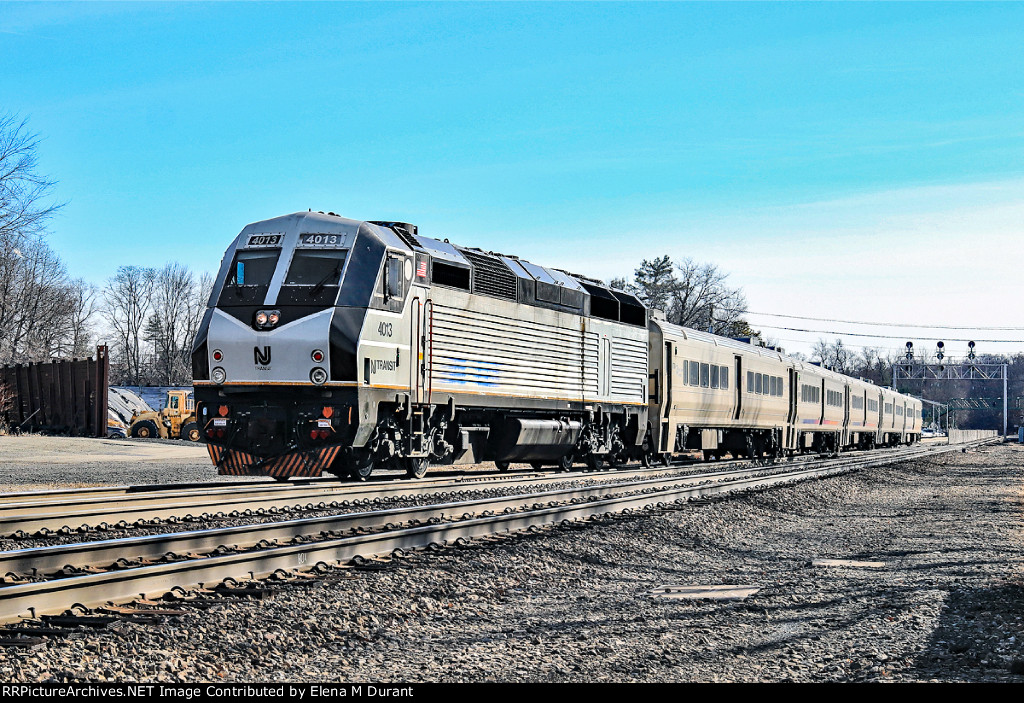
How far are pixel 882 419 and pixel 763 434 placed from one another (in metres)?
25.4

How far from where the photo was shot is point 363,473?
53.8 feet

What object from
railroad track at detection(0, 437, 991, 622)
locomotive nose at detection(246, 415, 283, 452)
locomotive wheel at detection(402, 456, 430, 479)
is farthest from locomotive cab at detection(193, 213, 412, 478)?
railroad track at detection(0, 437, 991, 622)

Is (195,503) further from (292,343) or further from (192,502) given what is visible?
(292,343)

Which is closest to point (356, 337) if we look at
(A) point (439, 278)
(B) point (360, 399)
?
(B) point (360, 399)

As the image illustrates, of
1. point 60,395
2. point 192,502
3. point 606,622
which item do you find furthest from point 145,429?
point 606,622

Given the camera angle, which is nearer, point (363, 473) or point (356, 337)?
point (356, 337)

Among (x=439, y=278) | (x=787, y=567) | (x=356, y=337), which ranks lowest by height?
(x=787, y=567)

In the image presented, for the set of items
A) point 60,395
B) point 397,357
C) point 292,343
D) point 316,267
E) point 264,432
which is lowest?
point 264,432

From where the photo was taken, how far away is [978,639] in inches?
249

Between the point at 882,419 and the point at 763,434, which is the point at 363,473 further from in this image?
the point at 882,419

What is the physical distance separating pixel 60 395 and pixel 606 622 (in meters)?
39.6

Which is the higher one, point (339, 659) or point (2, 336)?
point (2, 336)

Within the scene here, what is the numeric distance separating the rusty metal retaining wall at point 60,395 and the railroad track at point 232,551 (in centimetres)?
2974

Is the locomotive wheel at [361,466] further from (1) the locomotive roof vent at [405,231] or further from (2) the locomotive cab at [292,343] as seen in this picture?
(1) the locomotive roof vent at [405,231]
